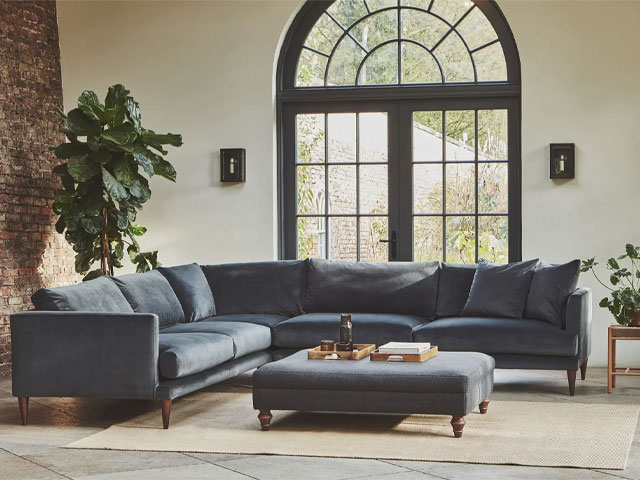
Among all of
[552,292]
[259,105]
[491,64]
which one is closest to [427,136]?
[491,64]

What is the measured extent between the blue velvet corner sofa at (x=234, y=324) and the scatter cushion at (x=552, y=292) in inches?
1.3

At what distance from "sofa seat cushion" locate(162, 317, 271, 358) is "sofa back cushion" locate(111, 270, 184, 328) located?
0.09m

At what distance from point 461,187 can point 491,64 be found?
103cm

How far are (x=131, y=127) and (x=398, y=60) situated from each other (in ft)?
7.55

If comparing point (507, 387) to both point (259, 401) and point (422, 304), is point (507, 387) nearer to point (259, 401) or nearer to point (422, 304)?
point (422, 304)

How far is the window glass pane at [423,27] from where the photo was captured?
25.4 feet

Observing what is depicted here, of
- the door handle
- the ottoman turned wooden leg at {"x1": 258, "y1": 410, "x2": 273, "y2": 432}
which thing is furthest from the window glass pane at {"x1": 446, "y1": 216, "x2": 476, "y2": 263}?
the ottoman turned wooden leg at {"x1": 258, "y1": 410, "x2": 273, "y2": 432}

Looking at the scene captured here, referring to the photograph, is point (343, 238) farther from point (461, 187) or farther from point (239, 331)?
Answer: point (239, 331)

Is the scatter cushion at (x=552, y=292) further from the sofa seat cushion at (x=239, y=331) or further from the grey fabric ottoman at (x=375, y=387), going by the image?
the sofa seat cushion at (x=239, y=331)

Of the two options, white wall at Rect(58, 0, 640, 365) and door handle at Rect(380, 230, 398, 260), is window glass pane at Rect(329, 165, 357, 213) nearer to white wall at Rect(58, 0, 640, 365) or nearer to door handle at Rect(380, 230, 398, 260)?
door handle at Rect(380, 230, 398, 260)

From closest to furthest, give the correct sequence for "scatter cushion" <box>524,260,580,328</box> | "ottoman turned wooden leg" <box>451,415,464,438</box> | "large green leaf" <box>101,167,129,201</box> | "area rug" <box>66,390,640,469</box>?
"area rug" <box>66,390,640,469</box> → "ottoman turned wooden leg" <box>451,415,464,438</box> → "scatter cushion" <box>524,260,580,328</box> → "large green leaf" <box>101,167,129,201</box>

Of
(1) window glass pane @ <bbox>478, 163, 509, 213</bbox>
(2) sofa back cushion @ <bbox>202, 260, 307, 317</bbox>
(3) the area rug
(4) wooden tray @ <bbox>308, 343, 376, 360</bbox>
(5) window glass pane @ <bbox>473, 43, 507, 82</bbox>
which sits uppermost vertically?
(5) window glass pane @ <bbox>473, 43, 507, 82</bbox>

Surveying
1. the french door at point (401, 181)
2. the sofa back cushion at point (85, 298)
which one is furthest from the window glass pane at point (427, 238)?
the sofa back cushion at point (85, 298)

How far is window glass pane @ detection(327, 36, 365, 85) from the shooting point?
791 cm
